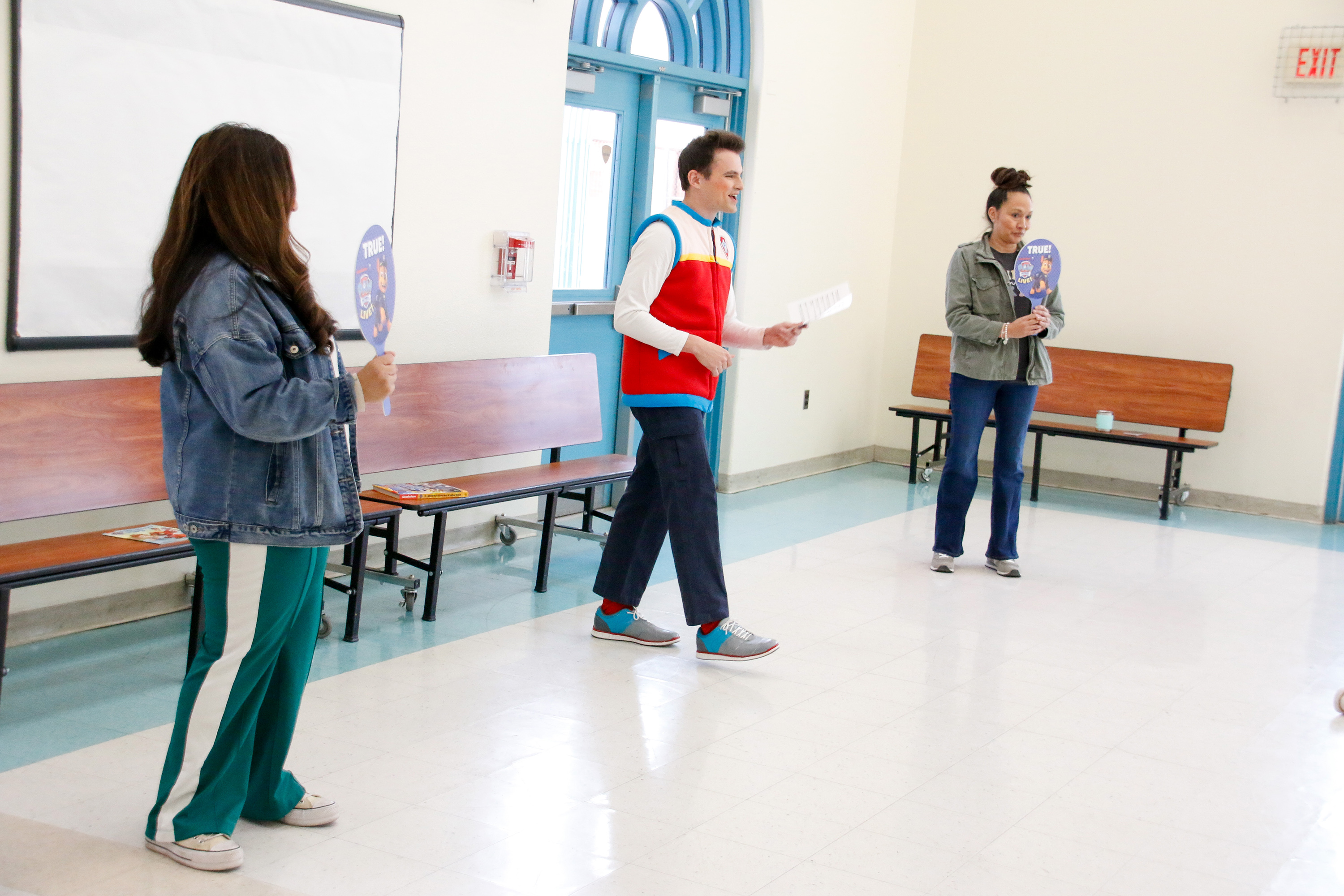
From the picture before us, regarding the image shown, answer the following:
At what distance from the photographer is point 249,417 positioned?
90.7 inches

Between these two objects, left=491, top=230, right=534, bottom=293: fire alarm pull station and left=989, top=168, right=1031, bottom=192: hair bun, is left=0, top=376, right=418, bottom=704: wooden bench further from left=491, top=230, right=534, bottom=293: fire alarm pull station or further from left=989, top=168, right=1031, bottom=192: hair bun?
left=989, top=168, right=1031, bottom=192: hair bun

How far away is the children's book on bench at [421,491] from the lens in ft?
14.2

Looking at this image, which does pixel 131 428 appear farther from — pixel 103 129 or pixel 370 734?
pixel 370 734

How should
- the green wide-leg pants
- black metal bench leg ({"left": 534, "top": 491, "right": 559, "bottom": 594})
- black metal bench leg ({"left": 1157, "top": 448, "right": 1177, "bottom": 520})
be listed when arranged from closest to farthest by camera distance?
1. the green wide-leg pants
2. black metal bench leg ({"left": 534, "top": 491, "right": 559, "bottom": 594})
3. black metal bench leg ({"left": 1157, "top": 448, "right": 1177, "bottom": 520})

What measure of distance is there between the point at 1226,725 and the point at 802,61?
4.79 metres

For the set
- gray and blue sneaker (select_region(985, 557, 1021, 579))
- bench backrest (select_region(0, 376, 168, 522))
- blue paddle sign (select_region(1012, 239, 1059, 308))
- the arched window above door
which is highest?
the arched window above door

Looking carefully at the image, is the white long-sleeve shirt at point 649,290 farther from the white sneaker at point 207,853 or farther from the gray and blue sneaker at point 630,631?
the white sneaker at point 207,853

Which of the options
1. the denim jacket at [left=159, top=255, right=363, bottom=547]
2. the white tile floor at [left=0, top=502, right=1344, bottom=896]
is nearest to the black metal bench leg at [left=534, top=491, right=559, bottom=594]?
the white tile floor at [left=0, top=502, right=1344, bottom=896]

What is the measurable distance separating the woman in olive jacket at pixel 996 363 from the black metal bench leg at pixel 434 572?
2.19 metres

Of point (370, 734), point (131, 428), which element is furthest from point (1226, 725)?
point (131, 428)

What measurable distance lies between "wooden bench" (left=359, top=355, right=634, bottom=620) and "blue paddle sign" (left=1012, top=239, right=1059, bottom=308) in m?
1.78

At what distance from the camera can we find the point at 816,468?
8.23 meters

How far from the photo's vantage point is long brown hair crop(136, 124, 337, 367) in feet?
7.61

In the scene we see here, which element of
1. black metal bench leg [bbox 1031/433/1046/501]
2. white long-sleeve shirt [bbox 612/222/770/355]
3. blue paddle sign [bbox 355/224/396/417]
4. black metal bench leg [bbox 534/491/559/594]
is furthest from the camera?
black metal bench leg [bbox 1031/433/1046/501]
